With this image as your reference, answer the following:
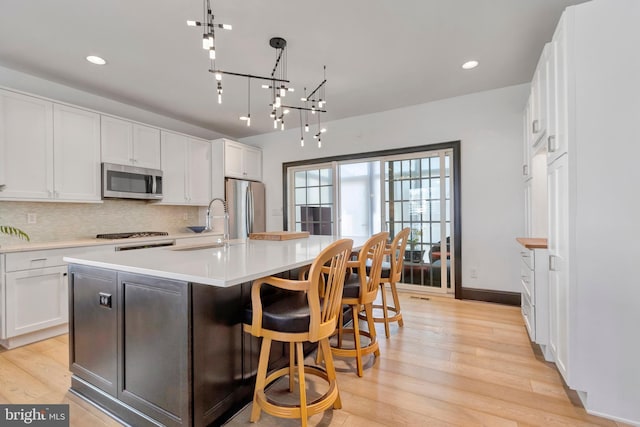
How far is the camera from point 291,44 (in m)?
2.60

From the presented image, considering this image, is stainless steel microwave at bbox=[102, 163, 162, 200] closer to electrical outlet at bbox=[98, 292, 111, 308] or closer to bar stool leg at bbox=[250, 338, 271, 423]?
electrical outlet at bbox=[98, 292, 111, 308]

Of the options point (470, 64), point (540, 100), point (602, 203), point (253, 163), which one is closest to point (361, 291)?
point (602, 203)

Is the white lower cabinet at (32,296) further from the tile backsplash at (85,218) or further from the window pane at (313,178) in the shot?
the window pane at (313,178)

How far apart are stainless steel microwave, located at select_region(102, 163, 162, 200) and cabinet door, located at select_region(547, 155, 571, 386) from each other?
420 centimetres

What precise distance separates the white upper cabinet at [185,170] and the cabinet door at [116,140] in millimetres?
451

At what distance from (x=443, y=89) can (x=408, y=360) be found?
3.05 metres

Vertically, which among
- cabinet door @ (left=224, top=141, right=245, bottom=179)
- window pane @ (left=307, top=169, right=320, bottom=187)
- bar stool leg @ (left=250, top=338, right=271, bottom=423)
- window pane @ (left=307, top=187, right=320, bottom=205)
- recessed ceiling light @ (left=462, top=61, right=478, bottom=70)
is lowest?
bar stool leg @ (left=250, top=338, right=271, bottom=423)

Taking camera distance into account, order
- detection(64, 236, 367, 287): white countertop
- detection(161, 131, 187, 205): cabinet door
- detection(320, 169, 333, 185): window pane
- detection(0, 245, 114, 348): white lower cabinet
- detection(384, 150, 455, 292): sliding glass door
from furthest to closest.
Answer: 1. detection(320, 169, 333, 185): window pane
2. detection(161, 131, 187, 205): cabinet door
3. detection(384, 150, 455, 292): sliding glass door
4. detection(0, 245, 114, 348): white lower cabinet
5. detection(64, 236, 367, 287): white countertop

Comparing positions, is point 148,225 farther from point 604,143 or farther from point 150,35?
point 604,143

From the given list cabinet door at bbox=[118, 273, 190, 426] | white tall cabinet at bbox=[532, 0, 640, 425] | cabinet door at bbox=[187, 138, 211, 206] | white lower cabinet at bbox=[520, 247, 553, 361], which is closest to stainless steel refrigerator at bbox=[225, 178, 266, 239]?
cabinet door at bbox=[187, 138, 211, 206]

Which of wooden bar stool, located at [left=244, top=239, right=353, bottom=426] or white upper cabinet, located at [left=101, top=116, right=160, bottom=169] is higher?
white upper cabinet, located at [left=101, top=116, right=160, bottom=169]

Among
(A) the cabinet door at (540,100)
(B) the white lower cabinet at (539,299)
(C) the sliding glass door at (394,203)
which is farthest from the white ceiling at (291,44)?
(B) the white lower cabinet at (539,299)

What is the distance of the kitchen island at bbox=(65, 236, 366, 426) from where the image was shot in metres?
1.38

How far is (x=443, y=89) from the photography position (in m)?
3.59
